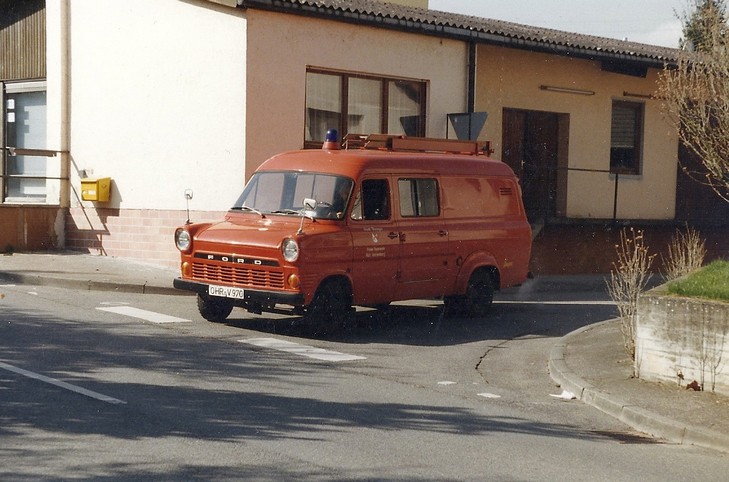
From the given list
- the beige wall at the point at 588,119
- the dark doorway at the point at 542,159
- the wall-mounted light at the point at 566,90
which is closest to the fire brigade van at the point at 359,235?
the beige wall at the point at 588,119

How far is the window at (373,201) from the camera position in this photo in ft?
40.8

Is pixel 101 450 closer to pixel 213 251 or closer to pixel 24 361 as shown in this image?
pixel 24 361

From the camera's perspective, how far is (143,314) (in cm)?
1299

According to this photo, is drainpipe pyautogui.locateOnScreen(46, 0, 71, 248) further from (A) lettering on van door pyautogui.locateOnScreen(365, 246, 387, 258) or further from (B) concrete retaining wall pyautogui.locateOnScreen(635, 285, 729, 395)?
(B) concrete retaining wall pyautogui.locateOnScreen(635, 285, 729, 395)

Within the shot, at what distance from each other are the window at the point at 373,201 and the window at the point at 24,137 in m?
10.3

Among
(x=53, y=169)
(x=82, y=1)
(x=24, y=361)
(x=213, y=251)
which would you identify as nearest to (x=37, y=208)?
(x=53, y=169)

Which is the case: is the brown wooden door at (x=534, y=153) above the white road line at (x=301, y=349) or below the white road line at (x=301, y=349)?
above

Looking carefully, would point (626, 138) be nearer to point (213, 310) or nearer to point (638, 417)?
point (213, 310)

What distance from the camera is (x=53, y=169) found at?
66.4ft

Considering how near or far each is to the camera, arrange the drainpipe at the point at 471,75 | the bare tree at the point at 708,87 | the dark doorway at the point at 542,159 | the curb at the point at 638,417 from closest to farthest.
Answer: the curb at the point at 638,417, the bare tree at the point at 708,87, the drainpipe at the point at 471,75, the dark doorway at the point at 542,159

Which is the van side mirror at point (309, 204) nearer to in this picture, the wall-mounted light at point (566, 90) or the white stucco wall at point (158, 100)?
the white stucco wall at point (158, 100)

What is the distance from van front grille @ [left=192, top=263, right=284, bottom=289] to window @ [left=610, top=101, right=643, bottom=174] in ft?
42.8

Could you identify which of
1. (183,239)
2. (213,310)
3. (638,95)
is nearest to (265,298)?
(213,310)

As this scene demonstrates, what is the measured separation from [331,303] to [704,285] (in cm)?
420
